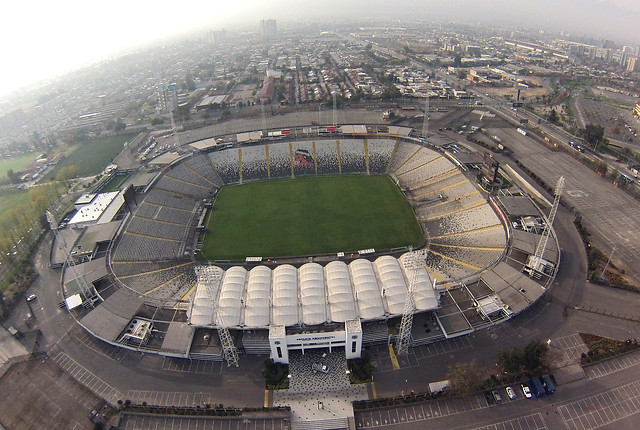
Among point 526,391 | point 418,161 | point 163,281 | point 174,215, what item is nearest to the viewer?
point 526,391

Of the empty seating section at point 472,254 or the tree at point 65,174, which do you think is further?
the tree at point 65,174

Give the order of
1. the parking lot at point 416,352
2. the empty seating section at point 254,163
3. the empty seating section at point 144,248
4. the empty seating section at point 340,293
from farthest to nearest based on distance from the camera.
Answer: the empty seating section at point 254,163, the empty seating section at point 144,248, the empty seating section at point 340,293, the parking lot at point 416,352

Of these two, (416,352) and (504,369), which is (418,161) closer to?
(416,352)

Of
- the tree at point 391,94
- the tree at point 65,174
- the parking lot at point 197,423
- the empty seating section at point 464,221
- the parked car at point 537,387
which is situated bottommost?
the parking lot at point 197,423

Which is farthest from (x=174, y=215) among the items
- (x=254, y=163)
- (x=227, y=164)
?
(x=254, y=163)

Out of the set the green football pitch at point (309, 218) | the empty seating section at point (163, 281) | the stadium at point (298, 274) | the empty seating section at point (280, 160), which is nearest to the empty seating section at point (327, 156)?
the stadium at point (298, 274)

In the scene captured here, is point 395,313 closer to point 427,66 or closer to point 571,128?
point 571,128

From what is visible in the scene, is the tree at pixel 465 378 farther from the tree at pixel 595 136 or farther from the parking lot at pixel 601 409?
the tree at pixel 595 136
